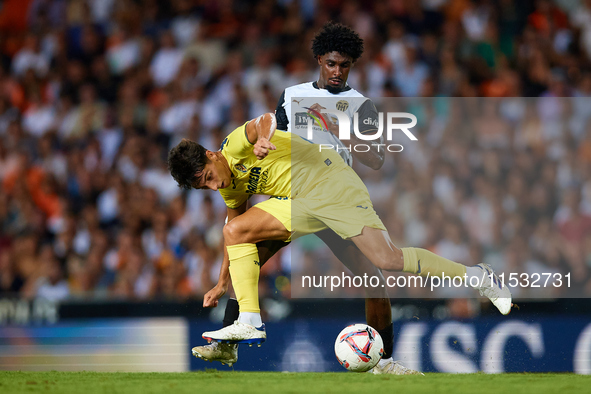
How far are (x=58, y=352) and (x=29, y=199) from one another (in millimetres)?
3099

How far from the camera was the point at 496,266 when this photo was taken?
596 cm

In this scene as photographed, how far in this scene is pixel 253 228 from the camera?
5168 mm

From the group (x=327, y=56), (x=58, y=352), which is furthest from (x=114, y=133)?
(x=327, y=56)

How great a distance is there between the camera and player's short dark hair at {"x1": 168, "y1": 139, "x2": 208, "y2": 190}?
502 centimetres

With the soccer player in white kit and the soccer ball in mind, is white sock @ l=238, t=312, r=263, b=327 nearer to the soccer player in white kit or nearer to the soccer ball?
the soccer player in white kit

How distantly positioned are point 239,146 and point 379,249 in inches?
51.0

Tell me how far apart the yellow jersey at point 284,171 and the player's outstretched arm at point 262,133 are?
287 millimetres

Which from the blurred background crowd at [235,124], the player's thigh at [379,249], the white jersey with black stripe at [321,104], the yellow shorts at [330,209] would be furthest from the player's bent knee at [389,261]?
the white jersey with black stripe at [321,104]

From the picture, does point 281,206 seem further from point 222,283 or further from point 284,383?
point 284,383

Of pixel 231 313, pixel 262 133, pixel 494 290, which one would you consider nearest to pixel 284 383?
pixel 231 313

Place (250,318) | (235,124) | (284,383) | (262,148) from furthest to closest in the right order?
1. (235,124)
2. (250,318)
3. (262,148)
4. (284,383)

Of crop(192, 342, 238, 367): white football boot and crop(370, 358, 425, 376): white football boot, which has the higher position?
crop(192, 342, 238, 367): white football boot

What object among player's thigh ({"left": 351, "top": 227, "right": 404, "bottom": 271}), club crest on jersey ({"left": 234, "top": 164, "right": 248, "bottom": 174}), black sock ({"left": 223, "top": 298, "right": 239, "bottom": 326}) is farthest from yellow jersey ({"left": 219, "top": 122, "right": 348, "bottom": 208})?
black sock ({"left": 223, "top": 298, "right": 239, "bottom": 326})

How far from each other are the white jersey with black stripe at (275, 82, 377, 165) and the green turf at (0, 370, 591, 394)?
1905 mm
